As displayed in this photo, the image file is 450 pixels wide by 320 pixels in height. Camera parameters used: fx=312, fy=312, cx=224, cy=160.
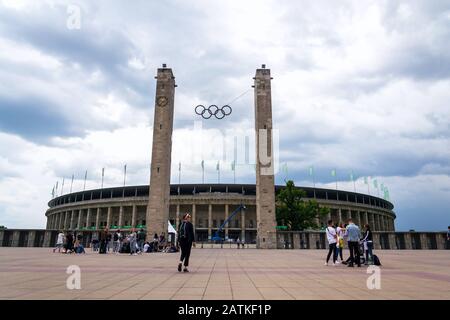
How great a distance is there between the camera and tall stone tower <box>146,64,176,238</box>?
A: 4194 cm

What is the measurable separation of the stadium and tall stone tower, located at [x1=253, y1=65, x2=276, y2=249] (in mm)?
34852

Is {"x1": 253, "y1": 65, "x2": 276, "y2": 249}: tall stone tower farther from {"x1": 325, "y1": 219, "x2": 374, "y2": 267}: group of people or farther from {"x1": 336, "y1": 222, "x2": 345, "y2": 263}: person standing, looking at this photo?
{"x1": 325, "y1": 219, "x2": 374, "y2": 267}: group of people

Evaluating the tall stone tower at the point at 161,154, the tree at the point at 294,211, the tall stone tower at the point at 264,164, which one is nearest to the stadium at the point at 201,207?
the tree at the point at 294,211

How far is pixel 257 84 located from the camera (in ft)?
147

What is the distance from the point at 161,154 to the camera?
43094mm

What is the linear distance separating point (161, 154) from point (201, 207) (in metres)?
40.3

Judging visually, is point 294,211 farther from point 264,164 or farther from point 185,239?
point 185,239

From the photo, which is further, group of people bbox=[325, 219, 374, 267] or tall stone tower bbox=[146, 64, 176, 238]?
tall stone tower bbox=[146, 64, 176, 238]

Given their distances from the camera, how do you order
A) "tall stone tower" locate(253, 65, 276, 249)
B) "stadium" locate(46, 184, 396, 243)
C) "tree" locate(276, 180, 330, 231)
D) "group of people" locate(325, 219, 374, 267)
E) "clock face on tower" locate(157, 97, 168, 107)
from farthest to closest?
"stadium" locate(46, 184, 396, 243)
"tree" locate(276, 180, 330, 231)
"clock face on tower" locate(157, 97, 168, 107)
"tall stone tower" locate(253, 65, 276, 249)
"group of people" locate(325, 219, 374, 267)

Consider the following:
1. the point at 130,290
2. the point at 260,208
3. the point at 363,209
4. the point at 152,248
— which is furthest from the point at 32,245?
the point at 363,209

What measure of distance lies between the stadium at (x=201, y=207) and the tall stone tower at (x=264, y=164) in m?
34.9

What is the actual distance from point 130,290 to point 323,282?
201 inches

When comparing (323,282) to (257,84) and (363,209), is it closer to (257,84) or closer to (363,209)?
(257,84)

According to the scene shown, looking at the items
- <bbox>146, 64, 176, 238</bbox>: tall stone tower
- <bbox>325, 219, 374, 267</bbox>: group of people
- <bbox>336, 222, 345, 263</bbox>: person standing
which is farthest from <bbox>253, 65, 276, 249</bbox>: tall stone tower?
<bbox>325, 219, 374, 267</bbox>: group of people
